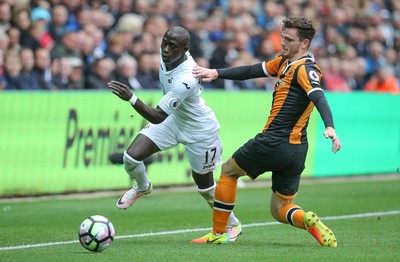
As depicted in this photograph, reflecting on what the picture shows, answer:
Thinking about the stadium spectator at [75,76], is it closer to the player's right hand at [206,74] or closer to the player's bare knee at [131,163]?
the player's bare knee at [131,163]

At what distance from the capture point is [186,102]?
10516 mm

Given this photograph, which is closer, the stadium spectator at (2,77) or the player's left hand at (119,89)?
the player's left hand at (119,89)

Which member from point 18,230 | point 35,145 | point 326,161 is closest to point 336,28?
point 326,161

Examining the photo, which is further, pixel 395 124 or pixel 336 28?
pixel 336 28

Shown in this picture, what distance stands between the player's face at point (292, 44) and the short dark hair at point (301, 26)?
0.13 feet

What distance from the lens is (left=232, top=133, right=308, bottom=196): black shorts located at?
9.27 metres

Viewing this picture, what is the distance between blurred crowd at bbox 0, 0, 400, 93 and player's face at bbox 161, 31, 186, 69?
5.37 m

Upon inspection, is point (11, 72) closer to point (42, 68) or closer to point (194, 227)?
point (42, 68)

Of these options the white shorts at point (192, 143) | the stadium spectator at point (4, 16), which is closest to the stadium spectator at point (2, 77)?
the stadium spectator at point (4, 16)

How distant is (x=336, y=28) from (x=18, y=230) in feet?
48.8

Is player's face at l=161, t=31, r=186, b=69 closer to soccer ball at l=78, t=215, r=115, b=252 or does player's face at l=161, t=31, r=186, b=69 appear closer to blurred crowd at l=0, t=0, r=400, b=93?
soccer ball at l=78, t=215, r=115, b=252

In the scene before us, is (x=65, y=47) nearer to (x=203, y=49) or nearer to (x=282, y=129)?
(x=203, y=49)

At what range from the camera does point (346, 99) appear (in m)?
18.9

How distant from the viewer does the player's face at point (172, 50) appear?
9.95 m
